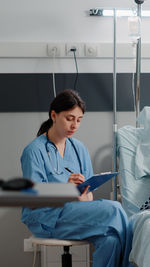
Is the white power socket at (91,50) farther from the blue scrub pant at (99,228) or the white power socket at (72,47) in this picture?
the blue scrub pant at (99,228)

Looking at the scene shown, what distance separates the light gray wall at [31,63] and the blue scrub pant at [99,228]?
3.23ft

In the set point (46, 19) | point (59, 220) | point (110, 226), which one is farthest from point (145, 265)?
point (46, 19)

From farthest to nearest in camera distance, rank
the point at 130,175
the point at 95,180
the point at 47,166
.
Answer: the point at 130,175 < the point at 47,166 < the point at 95,180

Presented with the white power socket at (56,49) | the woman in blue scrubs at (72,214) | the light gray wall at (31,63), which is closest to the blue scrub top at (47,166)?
the woman in blue scrubs at (72,214)

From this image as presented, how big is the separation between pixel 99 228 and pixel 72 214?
0.48 ft

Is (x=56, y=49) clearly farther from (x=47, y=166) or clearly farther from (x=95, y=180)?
(x=95, y=180)

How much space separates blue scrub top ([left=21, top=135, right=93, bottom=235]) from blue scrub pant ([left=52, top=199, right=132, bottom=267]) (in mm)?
64

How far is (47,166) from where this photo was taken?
7.96 ft

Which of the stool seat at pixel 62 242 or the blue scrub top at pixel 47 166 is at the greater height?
the blue scrub top at pixel 47 166

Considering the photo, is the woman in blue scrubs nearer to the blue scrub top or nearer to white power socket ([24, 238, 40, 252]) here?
the blue scrub top

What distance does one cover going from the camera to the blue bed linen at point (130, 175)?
2.72 m

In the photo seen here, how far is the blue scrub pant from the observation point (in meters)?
2.23

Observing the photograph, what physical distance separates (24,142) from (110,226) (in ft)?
3.84

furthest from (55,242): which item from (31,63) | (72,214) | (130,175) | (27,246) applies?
(31,63)
